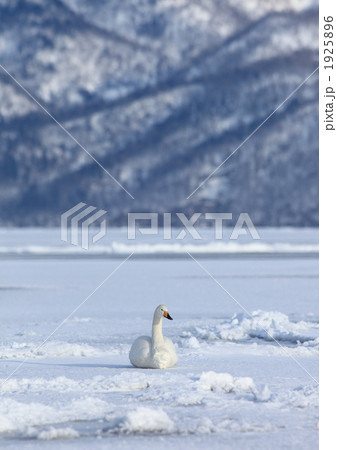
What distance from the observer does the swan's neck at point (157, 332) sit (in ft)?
25.6

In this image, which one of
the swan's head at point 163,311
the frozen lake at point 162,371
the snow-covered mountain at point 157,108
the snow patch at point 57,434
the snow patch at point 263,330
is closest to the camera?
the snow patch at point 57,434

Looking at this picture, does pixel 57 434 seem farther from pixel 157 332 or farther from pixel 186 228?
pixel 186 228

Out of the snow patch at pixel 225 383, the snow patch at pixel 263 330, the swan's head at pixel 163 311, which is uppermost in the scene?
the swan's head at pixel 163 311

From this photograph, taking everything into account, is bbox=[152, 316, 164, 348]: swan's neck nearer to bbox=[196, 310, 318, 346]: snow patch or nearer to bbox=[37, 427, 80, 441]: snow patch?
bbox=[196, 310, 318, 346]: snow patch

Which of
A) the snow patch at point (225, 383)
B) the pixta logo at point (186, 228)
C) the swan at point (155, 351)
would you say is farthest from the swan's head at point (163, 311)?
the pixta logo at point (186, 228)

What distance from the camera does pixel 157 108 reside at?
484ft

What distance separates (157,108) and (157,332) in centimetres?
14076

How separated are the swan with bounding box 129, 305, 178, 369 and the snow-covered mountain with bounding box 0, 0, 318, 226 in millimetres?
108184

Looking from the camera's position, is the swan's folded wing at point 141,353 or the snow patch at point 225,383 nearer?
the snow patch at point 225,383

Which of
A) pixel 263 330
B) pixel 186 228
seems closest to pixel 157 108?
pixel 186 228

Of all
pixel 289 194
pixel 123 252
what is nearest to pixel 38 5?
pixel 289 194

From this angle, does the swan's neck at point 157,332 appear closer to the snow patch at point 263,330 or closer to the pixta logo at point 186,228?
the snow patch at point 263,330
